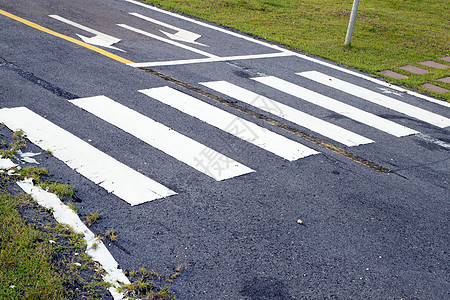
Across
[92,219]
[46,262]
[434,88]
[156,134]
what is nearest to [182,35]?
[156,134]

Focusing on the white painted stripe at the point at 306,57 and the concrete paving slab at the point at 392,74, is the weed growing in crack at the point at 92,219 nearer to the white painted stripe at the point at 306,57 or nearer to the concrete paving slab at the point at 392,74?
the white painted stripe at the point at 306,57

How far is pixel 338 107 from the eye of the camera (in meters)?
8.45

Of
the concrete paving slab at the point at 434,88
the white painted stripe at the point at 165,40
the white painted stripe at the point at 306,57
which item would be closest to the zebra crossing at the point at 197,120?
the white painted stripe at the point at 306,57

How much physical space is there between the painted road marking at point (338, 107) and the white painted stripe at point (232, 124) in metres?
1.80

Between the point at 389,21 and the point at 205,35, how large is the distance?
6.97m

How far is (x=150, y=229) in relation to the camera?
460 centimetres

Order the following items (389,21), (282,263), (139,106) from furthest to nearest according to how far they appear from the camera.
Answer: (389,21), (139,106), (282,263)

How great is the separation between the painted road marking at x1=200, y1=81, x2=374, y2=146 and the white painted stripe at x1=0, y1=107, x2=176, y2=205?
303 centimetres

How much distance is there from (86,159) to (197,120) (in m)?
1.98

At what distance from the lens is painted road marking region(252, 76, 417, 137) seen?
7.88 metres

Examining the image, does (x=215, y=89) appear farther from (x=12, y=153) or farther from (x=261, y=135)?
(x=12, y=153)

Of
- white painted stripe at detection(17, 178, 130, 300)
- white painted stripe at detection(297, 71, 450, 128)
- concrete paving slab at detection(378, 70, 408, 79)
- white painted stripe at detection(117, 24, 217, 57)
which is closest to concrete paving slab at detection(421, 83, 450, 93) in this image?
concrete paving slab at detection(378, 70, 408, 79)

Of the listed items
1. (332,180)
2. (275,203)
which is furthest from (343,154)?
(275,203)

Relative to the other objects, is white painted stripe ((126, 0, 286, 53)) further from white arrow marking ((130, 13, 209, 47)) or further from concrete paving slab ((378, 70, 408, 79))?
concrete paving slab ((378, 70, 408, 79))
